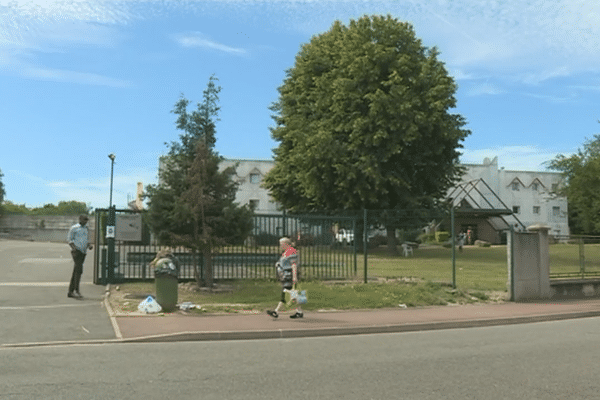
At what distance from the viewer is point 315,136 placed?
3294 centimetres

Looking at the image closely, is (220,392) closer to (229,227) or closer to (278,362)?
(278,362)

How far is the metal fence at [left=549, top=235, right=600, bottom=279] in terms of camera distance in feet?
55.1

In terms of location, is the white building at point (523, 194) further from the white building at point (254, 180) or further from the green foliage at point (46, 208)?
the green foliage at point (46, 208)

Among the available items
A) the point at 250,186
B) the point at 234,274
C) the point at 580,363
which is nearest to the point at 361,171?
the point at 234,274

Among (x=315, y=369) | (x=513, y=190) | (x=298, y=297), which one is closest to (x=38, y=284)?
(x=298, y=297)

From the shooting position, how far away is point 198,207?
14336 mm

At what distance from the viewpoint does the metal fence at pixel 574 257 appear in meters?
16.8

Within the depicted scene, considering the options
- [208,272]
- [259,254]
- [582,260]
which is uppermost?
[259,254]

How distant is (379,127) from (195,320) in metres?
23.2

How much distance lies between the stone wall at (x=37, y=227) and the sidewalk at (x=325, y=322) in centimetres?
5738

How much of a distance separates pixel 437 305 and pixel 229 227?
538 centimetres

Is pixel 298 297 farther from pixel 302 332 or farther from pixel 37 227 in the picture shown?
pixel 37 227

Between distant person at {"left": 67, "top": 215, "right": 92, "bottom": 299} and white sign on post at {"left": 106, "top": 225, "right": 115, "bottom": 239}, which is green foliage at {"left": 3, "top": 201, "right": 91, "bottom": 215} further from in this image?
distant person at {"left": 67, "top": 215, "right": 92, "bottom": 299}

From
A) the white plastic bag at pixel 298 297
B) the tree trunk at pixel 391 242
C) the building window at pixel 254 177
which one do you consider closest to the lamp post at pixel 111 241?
the white plastic bag at pixel 298 297
